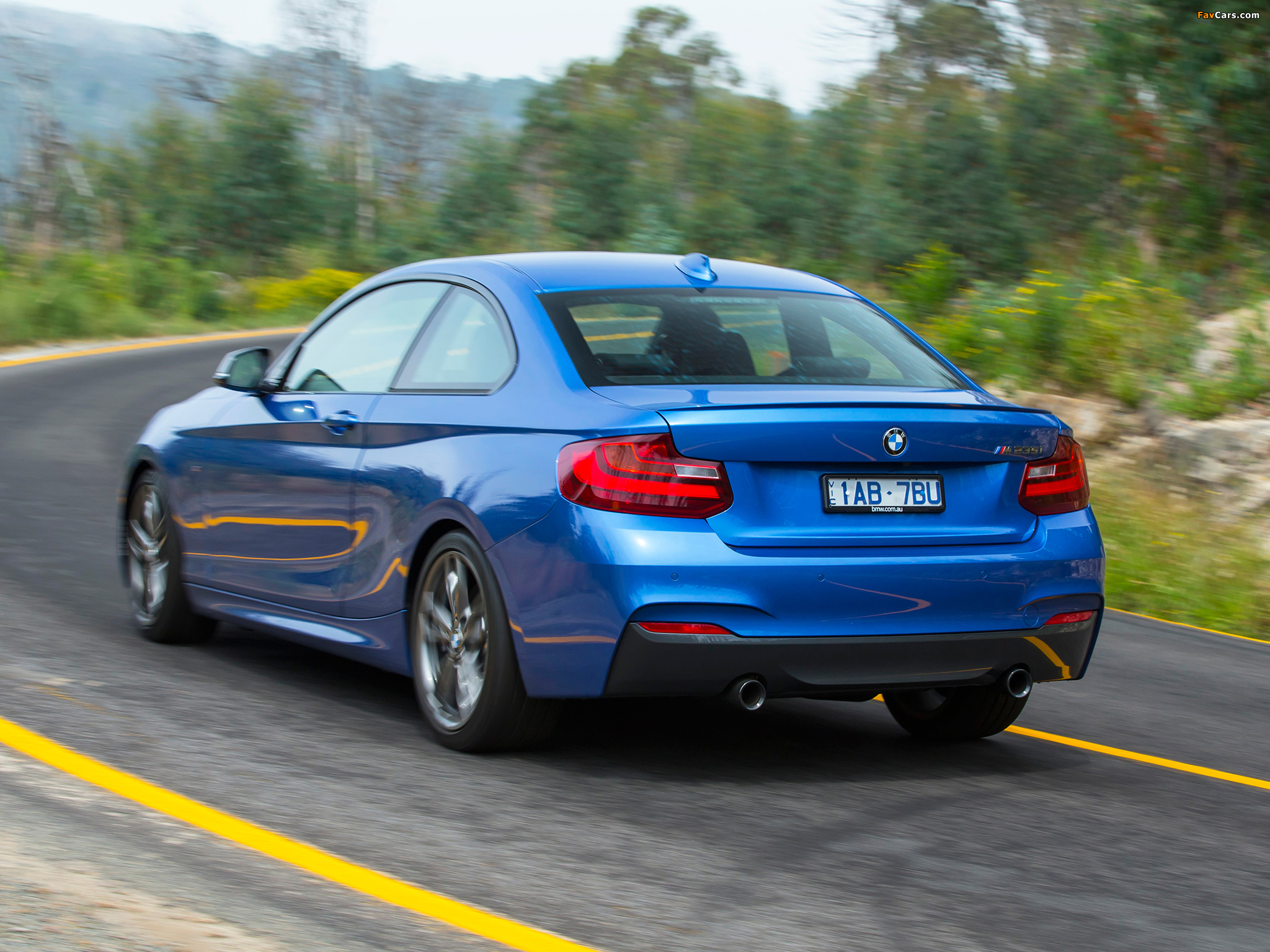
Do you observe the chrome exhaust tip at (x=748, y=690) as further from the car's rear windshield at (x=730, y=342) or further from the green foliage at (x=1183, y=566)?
the green foliage at (x=1183, y=566)

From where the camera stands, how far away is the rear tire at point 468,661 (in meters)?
4.79

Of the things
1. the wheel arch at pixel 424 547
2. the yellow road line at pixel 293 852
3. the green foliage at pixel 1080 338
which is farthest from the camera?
the green foliage at pixel 1080 338

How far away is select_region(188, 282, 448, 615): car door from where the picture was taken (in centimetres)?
562

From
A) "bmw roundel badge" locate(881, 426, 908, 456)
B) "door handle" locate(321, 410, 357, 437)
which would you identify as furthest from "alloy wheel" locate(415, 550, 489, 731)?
"bmw roundel badge" locate(881, 426, 908, 456)

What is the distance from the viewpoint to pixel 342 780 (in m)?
4.64

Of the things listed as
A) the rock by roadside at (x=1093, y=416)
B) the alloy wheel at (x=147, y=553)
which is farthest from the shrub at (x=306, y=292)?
the alloy wheel at (x=147, y=553)

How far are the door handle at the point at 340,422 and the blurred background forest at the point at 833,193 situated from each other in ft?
19.2

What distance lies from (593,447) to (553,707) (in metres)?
0.90

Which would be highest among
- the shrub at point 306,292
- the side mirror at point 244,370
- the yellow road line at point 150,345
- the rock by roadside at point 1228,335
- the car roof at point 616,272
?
the car roof at point 616,272

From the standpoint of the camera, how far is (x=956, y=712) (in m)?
5.63

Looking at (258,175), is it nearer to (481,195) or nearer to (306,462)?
(481,195)

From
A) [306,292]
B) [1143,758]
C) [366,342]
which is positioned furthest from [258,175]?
[1143,758]

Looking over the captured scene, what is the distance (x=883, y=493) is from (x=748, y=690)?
705 mm

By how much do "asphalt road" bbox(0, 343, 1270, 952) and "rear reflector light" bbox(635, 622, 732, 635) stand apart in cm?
52
